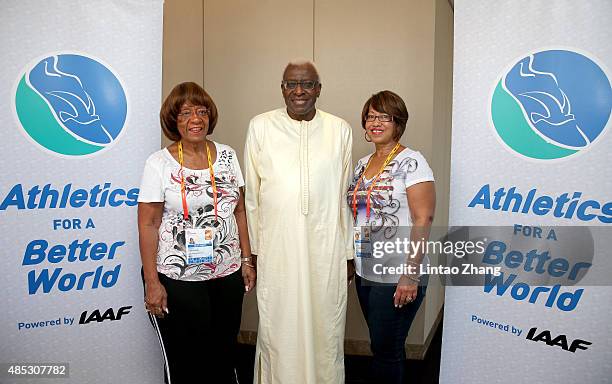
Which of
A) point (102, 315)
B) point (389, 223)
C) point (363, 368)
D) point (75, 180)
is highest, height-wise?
point (75, 180)

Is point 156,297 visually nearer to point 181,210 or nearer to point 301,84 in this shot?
point 181,210

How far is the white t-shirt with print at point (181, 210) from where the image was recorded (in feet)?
7.43

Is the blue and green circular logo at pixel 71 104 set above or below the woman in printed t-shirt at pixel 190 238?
above

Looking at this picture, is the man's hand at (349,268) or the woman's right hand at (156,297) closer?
the woman's right hand at (156,297)

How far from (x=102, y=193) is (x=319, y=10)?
2.01 metres

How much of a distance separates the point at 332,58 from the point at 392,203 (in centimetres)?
164

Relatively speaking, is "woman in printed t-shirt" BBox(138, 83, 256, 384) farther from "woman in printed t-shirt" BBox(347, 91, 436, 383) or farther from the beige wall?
the beige wall

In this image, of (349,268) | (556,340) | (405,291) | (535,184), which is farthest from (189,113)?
(556,340)

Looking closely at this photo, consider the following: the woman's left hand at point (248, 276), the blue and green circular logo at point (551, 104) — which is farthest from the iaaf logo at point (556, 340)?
the woman's left hand at point (248, 276)

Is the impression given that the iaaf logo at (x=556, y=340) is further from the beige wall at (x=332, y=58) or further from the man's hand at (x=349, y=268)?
the beige wall at (x=332, y=58)

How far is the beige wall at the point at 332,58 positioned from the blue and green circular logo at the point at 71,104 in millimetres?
1324

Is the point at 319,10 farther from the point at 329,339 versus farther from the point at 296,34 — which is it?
the point at 329,339

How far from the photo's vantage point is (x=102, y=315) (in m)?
2.60

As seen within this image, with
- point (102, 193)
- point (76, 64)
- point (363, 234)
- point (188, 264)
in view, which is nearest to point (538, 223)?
point (363, 234)
